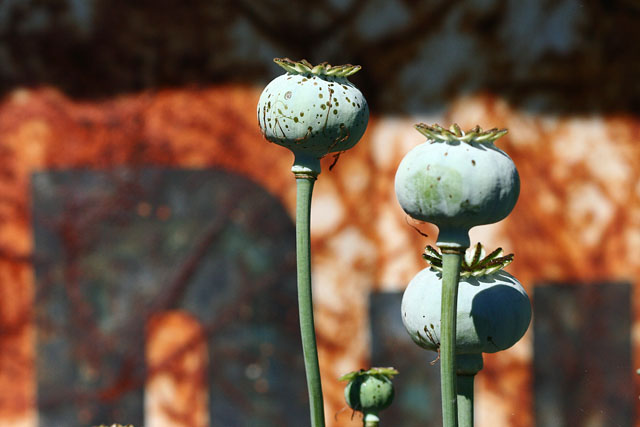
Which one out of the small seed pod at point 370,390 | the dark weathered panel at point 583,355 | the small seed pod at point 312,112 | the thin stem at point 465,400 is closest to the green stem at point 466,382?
the thin stem at point 465,400

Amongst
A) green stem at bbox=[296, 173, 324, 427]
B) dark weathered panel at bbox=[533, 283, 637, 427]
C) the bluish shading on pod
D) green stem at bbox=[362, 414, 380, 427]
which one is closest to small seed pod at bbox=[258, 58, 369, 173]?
green stem at bbox=[296, 173, 324, 427]

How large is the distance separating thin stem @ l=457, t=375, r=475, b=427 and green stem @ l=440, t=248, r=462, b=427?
0.10 metres

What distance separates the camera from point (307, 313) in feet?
2.27

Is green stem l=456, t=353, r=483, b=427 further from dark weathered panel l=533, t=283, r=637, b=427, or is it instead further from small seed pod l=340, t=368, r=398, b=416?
dark weathered panel l=533, t=283, r=637, b=427

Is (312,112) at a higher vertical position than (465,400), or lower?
higher

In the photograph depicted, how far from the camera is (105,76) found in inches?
91.8

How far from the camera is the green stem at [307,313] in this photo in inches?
27.2

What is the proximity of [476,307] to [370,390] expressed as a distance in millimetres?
178

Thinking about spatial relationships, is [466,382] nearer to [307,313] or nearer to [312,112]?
[307,313]

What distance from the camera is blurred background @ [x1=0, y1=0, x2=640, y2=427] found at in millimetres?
2311

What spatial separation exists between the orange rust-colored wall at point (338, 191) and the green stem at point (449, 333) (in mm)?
1678

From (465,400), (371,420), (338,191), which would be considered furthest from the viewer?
(338,191)

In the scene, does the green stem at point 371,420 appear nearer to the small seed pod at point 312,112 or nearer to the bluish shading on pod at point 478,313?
the bluish shading on pod at point 478,313

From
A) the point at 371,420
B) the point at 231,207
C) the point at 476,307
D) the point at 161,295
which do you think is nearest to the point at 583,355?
the point at 231,207
